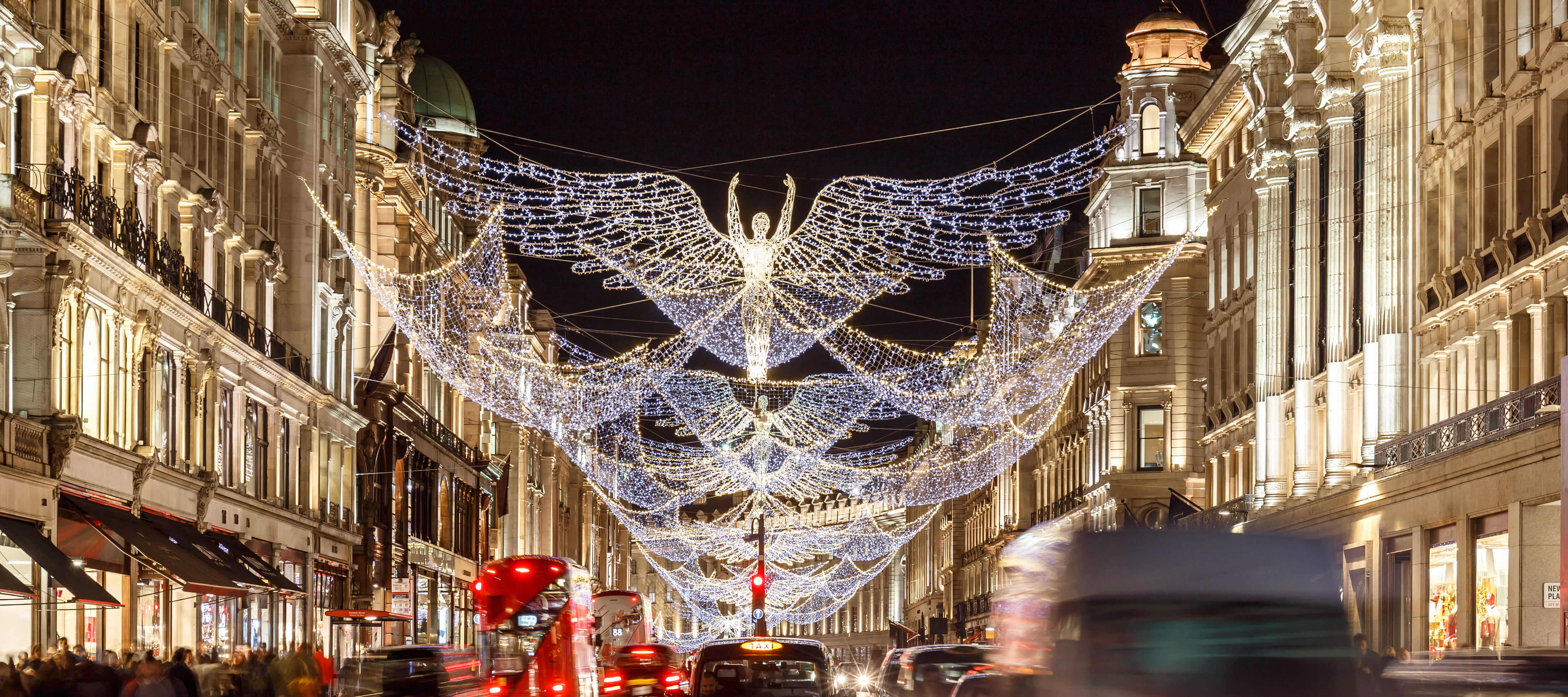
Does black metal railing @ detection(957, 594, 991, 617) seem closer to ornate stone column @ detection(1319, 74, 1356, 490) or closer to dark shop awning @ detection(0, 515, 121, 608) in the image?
ornate stone column @ detection(1319, 74, 1356, 490)

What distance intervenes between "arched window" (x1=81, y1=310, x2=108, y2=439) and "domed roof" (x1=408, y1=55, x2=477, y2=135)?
4348 centimetres

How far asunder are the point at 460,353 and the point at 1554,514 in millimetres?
45909

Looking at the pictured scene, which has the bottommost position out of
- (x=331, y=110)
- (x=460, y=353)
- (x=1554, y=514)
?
(x=1554, y=514)

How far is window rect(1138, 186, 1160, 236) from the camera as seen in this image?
74000 mm

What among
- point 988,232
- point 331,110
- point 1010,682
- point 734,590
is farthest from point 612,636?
point 734,590

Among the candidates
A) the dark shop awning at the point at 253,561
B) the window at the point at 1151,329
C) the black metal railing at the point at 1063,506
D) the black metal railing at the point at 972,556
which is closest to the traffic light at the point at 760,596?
the black metal railing at the point at 1063,506

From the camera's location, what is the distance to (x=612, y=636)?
205ft

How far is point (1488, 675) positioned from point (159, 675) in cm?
1405

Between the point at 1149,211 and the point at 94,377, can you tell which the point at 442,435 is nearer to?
the point at 1149,211

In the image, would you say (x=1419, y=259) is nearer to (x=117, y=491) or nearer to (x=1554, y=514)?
(x=1554, y=514)

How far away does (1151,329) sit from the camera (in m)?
71.7

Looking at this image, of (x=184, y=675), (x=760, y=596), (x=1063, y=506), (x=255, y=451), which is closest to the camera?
(x=184, y=675)

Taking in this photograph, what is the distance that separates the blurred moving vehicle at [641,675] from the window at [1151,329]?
31647 millimetres

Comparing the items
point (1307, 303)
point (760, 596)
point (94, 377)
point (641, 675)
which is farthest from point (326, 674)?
point (760, 596)
